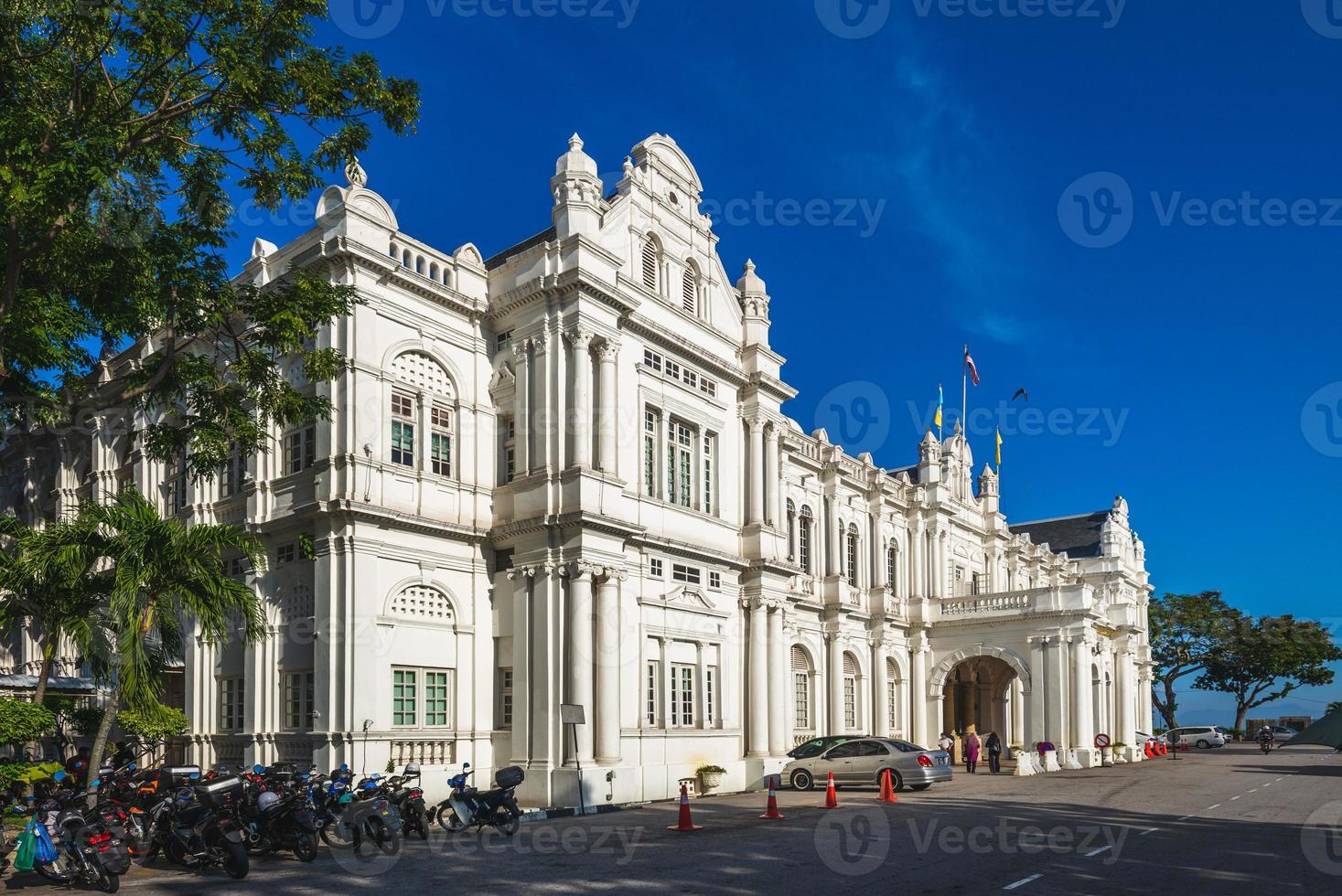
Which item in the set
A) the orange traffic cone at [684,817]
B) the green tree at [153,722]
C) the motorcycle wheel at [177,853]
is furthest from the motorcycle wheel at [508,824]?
the green tree at [153,722]

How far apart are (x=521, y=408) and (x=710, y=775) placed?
34.0 feet

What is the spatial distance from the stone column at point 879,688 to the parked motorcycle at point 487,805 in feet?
80.4

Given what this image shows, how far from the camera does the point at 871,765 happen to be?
29.8m

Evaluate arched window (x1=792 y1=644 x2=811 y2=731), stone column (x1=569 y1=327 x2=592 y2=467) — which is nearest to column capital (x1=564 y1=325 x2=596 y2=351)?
stone column (x1=569 y1=327 x2=592 y2=467)

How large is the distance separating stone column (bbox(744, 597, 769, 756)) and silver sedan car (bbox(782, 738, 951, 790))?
113 centimetres

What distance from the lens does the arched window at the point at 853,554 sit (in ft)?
141

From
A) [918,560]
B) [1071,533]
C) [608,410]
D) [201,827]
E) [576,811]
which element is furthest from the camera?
[1071,533]

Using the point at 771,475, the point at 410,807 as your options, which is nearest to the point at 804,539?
the point at 771,475

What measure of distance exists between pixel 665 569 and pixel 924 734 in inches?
811

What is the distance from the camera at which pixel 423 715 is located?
81.1ft

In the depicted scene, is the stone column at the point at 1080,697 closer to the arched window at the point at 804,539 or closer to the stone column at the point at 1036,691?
the stone column at the point at 1036,691

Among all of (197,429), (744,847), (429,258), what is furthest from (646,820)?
(429,258)

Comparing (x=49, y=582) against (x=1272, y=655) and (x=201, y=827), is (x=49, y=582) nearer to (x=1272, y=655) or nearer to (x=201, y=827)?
Answer: (x=201, y=827)

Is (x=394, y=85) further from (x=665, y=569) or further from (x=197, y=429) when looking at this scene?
(x=665, y=569)
